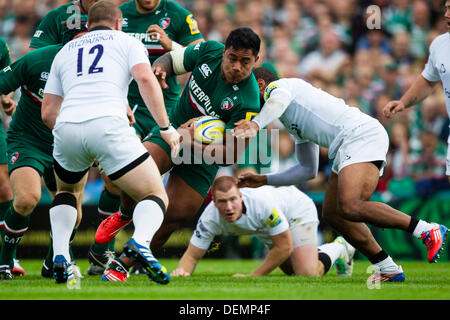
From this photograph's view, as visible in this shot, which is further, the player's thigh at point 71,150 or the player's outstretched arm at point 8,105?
the player's outstretched arm at point 8,105

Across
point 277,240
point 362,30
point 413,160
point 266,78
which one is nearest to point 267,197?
point 277,240

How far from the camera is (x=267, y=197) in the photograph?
8.63m

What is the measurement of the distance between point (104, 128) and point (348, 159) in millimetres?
2544

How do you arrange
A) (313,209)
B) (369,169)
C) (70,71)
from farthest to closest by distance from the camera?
(313,209) < (369,169) < (70,71)

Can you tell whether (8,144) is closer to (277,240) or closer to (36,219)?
(277,240)

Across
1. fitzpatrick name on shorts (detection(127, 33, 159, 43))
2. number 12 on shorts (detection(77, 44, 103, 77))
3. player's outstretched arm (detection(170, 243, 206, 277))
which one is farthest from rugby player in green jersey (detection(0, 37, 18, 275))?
number 12 on shorts (detection(77, 44, 103, 77))

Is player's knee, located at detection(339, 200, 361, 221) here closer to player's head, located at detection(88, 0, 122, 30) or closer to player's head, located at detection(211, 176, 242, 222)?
player's head, located at detection(211, 176, 242, 222)

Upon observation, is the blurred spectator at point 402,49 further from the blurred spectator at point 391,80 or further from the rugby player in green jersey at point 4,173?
the rugby player in green jersey at point 4,173

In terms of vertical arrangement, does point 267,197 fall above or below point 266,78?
below

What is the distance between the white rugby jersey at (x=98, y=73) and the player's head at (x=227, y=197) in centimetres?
254

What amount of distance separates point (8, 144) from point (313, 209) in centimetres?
419

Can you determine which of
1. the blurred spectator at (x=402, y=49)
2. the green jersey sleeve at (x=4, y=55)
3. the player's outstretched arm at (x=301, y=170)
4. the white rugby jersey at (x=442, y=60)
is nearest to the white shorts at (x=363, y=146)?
the player's outstretched arm at (x=301, y=170)

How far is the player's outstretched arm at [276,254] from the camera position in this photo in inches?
319

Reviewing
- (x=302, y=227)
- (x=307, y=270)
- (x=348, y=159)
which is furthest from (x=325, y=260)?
(x=348, y=159)
